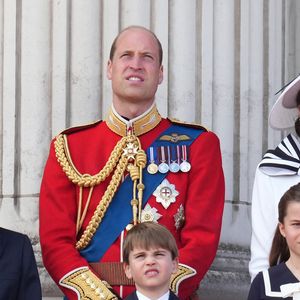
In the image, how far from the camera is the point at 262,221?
575 cm

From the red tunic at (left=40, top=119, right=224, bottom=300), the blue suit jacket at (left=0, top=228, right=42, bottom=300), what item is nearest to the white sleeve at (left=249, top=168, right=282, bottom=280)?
the red tunic at (left=40, top=119, right=224, bottom=300)

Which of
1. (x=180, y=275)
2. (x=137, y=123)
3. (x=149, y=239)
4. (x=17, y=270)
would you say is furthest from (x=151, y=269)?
(x=137, y=123)

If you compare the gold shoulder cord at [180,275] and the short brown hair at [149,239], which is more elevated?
the short brown hair at [149,239]

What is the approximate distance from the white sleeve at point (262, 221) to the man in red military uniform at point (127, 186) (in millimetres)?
189

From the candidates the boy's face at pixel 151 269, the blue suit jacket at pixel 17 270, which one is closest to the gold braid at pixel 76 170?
the blue suit jacket at pixel 17 270

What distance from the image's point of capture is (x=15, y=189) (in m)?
6.82

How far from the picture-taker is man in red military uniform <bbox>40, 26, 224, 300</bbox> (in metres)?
5.76

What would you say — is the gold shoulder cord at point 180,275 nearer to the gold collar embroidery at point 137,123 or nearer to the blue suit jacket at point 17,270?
the blue suit jacket at point 17,270

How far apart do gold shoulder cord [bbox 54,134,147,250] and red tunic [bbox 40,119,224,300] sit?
0.03 meters

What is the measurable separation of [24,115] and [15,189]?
380mm

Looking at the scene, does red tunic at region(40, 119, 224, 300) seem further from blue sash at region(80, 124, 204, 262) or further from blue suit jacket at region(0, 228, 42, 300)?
blue suit jacket at region(0, 228, 42, 300)

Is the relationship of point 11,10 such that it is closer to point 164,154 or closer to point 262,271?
point 164,154

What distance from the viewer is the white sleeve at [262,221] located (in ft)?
18.6

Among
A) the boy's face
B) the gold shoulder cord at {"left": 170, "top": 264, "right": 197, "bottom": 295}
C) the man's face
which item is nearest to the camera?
the boy's face
